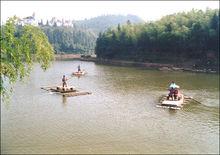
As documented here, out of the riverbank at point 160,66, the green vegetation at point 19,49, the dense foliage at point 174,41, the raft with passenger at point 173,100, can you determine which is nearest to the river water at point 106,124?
the raft with passenger at point 173,100

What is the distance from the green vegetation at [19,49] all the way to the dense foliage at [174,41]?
50537mm

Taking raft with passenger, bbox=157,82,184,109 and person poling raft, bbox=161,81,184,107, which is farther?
person poling raft, bbox=161,81,184,107

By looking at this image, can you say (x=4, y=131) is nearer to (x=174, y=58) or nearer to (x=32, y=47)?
(x=32, y=47)

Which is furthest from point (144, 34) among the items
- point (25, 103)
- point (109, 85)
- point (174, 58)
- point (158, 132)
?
point (158, 132)

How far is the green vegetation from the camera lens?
1077 cm

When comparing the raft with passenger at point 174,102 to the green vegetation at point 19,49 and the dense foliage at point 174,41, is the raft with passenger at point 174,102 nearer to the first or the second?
the green vegetation at point 19,49

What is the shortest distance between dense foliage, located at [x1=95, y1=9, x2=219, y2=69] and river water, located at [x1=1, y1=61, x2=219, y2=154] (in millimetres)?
30928

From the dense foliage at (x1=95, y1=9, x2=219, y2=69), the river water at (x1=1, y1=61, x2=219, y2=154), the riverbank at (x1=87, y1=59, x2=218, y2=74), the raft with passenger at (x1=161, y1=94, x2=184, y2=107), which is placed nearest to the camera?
the river water at (x1=1, y1=61, x2=219, y2=154)

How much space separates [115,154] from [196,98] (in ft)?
52.9

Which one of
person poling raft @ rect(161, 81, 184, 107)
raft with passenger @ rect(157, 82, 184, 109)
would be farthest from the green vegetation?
person poling raft @ rect(161, 81, 184, 107)

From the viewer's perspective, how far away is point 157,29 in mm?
73188

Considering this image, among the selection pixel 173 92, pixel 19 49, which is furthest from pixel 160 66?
pixel 19 49

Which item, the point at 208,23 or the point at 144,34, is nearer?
the point at 208,23

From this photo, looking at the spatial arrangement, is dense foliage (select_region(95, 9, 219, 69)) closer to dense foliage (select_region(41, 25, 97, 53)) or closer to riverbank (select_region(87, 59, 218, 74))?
riverbank (select_region(87, 59, 218, 74))
